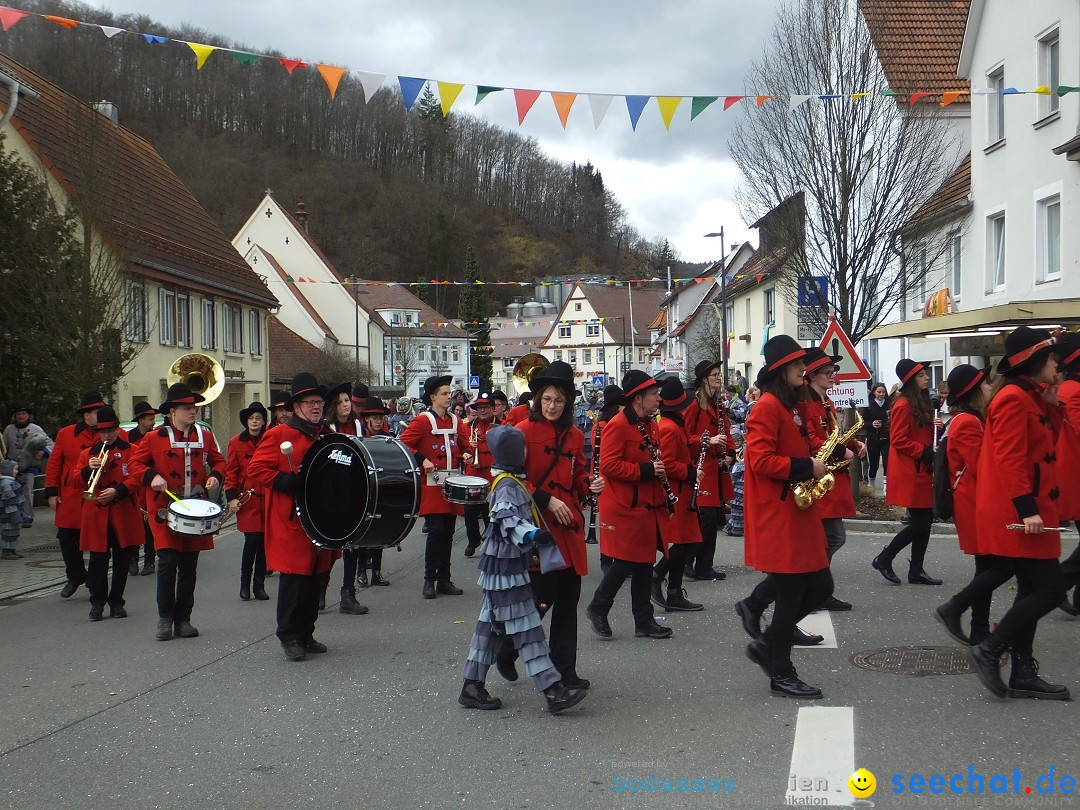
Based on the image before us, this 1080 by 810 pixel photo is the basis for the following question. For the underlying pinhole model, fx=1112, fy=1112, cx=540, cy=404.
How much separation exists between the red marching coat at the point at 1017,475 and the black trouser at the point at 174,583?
562 centimetres

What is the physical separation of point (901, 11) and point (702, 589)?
21516 mm

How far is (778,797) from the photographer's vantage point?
4.57m

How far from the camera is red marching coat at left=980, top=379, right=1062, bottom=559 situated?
5.72 metres

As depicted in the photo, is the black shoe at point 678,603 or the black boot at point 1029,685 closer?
the black boot at point 1029,685

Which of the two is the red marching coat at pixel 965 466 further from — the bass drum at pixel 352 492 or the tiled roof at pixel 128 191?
the tiled roof at pixel 128 191

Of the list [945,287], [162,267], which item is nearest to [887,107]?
[945,287]

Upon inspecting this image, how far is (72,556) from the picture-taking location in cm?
1074

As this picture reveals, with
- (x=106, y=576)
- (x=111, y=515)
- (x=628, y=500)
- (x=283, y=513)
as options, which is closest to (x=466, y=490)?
(x=628, y=500)

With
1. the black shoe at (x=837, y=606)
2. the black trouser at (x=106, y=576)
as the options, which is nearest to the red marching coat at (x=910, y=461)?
the black shoe at (x=837, y=606)

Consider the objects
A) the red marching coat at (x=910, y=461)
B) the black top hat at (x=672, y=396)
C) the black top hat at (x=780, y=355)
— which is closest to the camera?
the black top hat at (x=780, y=355)

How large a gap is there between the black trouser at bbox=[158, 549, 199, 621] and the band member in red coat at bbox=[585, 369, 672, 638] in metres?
3.26

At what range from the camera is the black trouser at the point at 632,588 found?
740cm

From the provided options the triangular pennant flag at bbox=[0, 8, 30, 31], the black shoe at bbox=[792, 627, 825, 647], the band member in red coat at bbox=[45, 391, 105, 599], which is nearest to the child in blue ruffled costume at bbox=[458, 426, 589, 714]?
the black shoe at bbox=[792, 627, 825, 647]

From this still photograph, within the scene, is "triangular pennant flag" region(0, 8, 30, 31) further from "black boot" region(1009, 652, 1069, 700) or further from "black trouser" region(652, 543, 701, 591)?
"black boot" region(1009, 652, 1069, 700)
